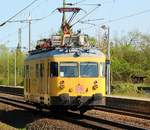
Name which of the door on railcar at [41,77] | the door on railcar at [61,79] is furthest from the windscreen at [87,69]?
the door on railcar at [41,77]

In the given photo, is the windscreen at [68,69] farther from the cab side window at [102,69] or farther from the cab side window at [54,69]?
the cab side window at [102,69]

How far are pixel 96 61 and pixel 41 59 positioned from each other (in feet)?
8.67

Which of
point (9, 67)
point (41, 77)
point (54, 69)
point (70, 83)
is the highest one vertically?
point (9, 67)

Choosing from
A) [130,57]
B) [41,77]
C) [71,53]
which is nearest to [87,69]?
[71,53]

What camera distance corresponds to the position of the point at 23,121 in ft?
80.1

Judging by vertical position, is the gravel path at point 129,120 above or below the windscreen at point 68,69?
below

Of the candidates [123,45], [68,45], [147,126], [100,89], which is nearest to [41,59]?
[68,45]

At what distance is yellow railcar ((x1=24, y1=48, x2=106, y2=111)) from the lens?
2339 centimetres

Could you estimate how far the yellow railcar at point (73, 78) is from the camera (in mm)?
23391

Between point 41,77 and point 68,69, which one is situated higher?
point 68,69

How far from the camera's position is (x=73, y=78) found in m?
23.7

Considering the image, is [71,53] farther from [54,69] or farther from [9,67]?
[9,67]

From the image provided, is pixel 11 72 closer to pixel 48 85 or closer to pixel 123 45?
pixel 123 45

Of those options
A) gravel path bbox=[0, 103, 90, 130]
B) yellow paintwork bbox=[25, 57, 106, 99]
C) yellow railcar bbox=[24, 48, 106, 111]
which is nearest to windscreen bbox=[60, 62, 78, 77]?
yellow railcar bbox=[24, 48, 106, 111]
